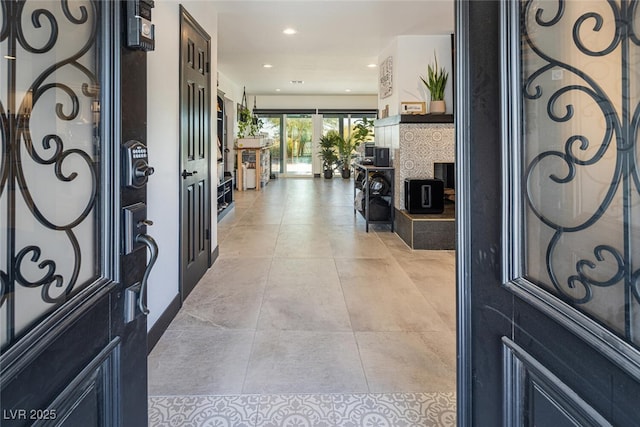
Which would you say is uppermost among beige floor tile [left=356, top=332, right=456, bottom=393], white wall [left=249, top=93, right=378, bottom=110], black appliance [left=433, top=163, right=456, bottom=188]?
white wall [left=249, top=93, right=378, bottom=110]

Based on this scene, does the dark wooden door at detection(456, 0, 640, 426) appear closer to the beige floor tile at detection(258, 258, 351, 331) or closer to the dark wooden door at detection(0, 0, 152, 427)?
the dark wooden door at detection(0, 0, 152, 427)

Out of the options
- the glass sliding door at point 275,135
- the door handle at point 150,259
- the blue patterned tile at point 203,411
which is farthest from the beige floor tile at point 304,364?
the glass sliding door at point 275,135

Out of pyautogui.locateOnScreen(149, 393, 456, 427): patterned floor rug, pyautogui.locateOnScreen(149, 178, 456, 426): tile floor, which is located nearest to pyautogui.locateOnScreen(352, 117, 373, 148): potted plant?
pyautogui.locateOnScreen(149, 178, 456, 426): tile floor

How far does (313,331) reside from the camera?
8.77ft

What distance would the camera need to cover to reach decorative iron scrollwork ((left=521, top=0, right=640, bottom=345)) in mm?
694

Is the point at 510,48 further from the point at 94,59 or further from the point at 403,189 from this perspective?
the point at 403,189

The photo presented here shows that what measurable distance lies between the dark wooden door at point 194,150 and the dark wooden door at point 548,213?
8.10ft

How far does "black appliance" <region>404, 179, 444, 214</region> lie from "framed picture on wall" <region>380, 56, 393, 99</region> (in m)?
1.56

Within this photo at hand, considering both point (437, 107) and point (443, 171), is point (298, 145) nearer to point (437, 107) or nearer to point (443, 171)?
point (443, 171)

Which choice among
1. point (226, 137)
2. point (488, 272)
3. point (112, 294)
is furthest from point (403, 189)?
point (226, 137)

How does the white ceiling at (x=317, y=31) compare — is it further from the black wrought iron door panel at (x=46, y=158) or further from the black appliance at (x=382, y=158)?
the black wrought iron door panel at (x=46, y=158)

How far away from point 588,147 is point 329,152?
12895 millimetres

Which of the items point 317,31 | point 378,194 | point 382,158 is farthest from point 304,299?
point 317,31

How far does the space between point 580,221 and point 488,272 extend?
276 millimetres
